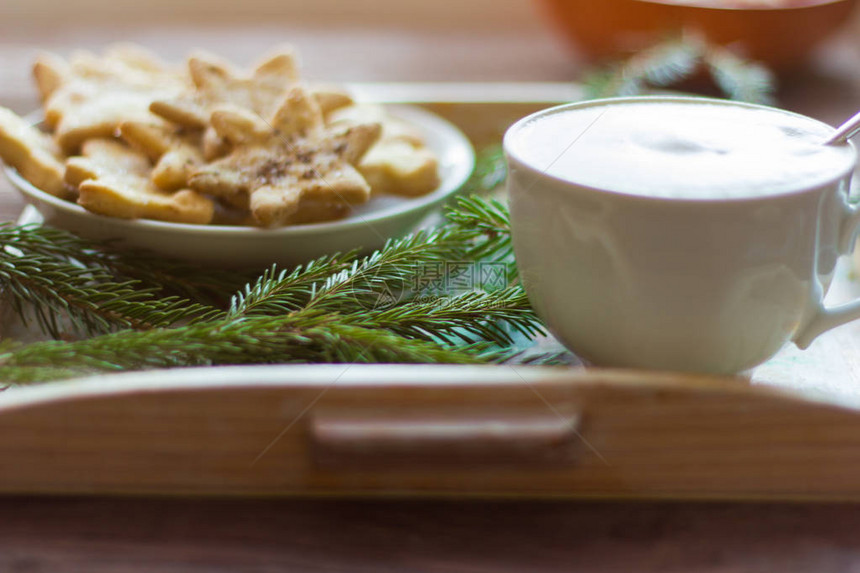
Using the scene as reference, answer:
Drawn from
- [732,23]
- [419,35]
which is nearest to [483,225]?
[732,23]

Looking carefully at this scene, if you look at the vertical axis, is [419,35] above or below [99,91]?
below

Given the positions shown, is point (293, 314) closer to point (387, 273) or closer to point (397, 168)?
point (387, 273)

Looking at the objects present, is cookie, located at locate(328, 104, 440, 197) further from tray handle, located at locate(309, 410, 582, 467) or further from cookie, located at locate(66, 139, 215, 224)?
tray handle, located at locate(309, 410, 582, 467)

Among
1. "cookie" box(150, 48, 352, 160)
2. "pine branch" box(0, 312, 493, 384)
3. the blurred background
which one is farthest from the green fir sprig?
the blurred background

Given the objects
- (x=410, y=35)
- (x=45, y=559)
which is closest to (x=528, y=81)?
(x=410, y=35)

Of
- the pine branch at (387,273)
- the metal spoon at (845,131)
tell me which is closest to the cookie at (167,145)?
the pine branch at (387,273)

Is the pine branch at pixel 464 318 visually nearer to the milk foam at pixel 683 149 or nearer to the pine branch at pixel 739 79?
the milk foam at pixel 683 149
